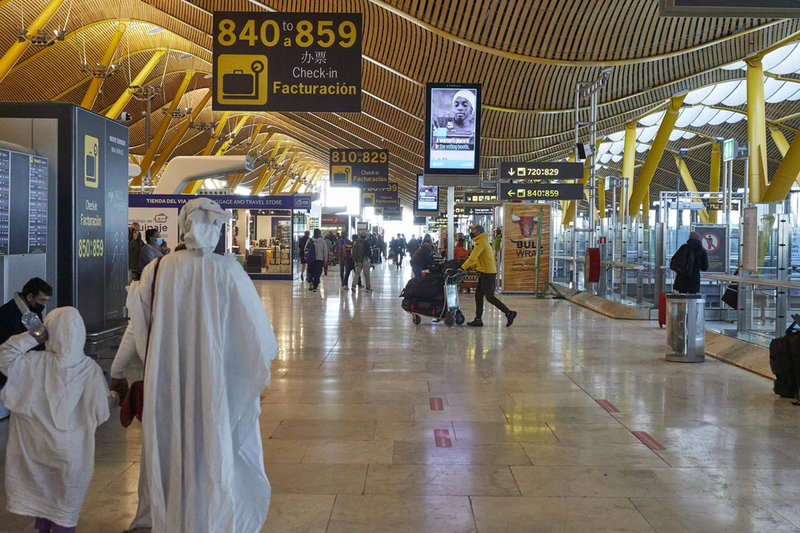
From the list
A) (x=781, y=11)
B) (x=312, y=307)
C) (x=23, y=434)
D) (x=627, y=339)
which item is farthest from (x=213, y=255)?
(x=312, y=307)

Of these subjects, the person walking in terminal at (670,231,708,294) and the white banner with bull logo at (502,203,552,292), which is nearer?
the person walking in terminal at (670,231,708,294)

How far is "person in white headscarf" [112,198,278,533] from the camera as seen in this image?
11.0ft

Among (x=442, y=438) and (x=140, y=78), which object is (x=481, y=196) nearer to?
(x=140, y=78)

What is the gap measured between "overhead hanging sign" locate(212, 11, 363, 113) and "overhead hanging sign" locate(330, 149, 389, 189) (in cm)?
1792

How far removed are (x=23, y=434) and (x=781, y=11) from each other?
175 inches

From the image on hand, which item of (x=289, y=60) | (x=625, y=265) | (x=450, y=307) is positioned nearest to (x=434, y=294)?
(x=450, y=307)

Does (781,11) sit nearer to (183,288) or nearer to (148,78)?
(183,288)

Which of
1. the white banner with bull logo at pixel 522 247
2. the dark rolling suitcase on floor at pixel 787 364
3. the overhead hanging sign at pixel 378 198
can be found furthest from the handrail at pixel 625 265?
the overhead hanging sign at pixel 378 198

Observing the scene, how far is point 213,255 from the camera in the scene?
139 inches

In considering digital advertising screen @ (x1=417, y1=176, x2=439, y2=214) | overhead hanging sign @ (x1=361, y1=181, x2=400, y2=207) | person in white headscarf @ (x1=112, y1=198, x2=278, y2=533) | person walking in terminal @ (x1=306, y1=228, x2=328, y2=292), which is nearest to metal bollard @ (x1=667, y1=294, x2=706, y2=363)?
person in white headscarf @ (x1=112, y1=198, x2=278, y2=533)

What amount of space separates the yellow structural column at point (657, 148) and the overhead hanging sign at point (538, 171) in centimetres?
1470

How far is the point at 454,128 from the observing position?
13.8 metres

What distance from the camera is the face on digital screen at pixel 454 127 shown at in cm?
1375

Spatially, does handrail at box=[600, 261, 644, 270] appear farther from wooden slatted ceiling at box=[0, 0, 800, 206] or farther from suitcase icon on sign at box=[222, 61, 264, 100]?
suitcase icon on sign at box=[222, 61, 264, 100]
